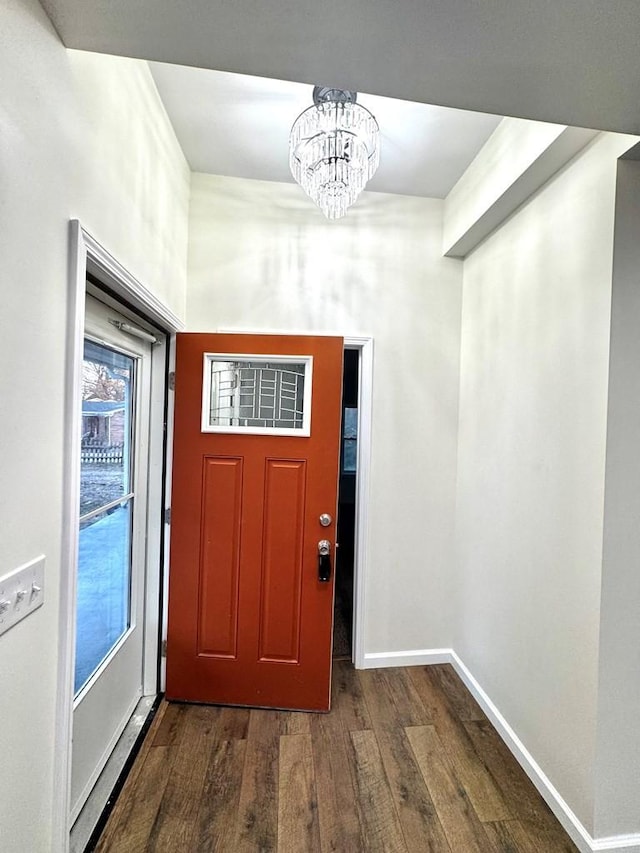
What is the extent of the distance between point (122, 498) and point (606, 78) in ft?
7.33

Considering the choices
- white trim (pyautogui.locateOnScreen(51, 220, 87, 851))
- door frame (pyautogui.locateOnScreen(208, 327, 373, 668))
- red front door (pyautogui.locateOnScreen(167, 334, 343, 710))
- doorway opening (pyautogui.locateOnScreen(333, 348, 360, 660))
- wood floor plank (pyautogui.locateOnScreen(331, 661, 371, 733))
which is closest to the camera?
white trim (pyautogui.locateOnScreen(51, 220, 87, 851))

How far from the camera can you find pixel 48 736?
1025 mm

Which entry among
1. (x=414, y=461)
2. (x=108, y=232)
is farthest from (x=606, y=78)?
(x=414, y=461)

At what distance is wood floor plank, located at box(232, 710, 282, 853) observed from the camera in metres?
1.39

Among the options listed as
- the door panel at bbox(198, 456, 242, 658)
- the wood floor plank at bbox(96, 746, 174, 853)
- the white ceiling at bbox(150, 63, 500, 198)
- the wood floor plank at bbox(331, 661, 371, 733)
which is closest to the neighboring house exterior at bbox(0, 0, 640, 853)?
the white ceiling at bbox(150, 63, 500, 198)

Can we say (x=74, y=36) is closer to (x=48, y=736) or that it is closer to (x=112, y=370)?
(x=112, y=370)

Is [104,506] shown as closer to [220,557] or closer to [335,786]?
[220,557]

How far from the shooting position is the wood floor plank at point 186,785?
139 centimetres

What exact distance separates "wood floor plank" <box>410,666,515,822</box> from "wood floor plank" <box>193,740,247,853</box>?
0.94m

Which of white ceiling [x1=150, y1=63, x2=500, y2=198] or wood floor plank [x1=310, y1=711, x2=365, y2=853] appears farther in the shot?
white ceiling [x1=150, y1=63, x2=500, y2=198]

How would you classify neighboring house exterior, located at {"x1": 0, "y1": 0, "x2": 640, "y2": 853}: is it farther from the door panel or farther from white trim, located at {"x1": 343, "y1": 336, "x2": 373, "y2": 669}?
the door panel

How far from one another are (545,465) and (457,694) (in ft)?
4.72

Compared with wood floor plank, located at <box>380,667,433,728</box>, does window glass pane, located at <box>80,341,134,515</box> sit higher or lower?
higher

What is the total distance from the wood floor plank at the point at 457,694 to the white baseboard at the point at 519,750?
0.08 feet
